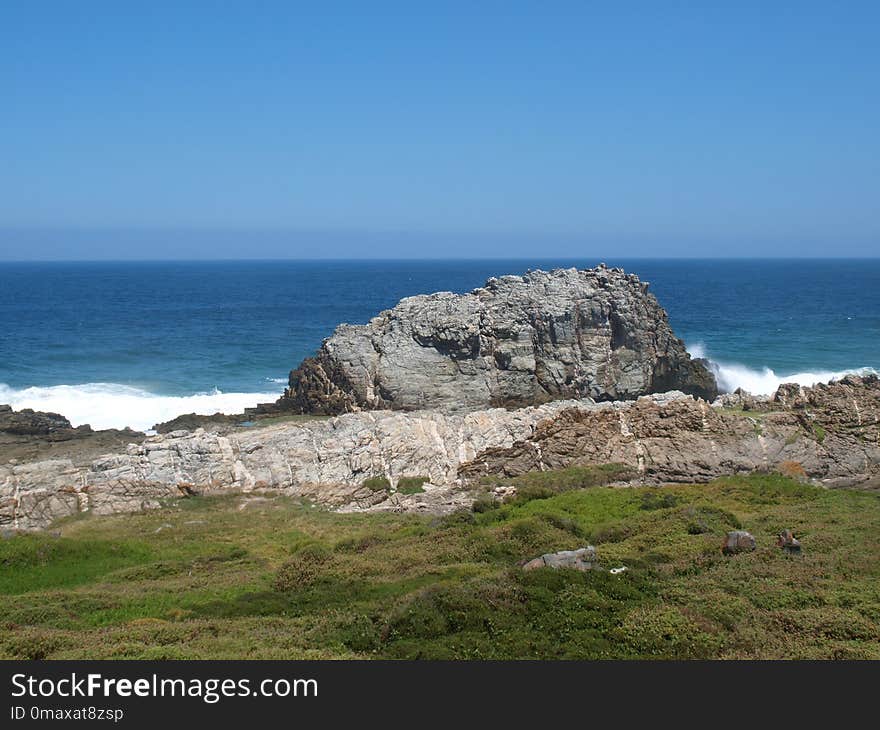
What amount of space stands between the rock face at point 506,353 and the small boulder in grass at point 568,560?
23.6 meters

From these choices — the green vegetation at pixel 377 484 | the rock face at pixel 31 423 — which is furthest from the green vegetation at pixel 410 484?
the rock face at pixel 31 423

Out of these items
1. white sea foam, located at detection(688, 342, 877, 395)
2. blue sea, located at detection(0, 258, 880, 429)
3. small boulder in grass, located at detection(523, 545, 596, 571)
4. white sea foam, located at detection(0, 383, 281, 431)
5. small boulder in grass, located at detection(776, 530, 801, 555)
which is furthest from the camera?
white sea foam, located at detection(688, 342, 877, 395)

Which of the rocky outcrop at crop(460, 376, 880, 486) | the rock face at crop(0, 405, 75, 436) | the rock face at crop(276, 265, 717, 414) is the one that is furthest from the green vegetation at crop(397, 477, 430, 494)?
the rock face at crop(0, 405, 75, 436)

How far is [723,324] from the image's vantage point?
94.5m

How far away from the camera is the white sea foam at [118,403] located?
51.8 m

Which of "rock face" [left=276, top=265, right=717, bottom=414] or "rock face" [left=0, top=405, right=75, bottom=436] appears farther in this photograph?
"rock face" [left=276, top=265, right=717, bottom=414]

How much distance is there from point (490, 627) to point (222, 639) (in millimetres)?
5573

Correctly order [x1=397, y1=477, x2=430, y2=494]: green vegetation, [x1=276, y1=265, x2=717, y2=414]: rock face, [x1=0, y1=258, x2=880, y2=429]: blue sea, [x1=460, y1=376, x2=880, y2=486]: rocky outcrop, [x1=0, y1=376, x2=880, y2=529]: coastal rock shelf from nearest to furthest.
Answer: [x1=0, y1=376, x2=880, y2=529]: coastal rock shelf, [x1=460, y1=376, x2=880, y2=486]: rocky outcrop, [x1=397, y1=477, x2=430, y2=494]: green vegetation, [x1=276, y1=265, x2=717, y2=414]: rock face, [x1=0, y1=258, x2=880, y2=429]: blue sea

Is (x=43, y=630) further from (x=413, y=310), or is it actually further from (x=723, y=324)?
(x=723, y=324)

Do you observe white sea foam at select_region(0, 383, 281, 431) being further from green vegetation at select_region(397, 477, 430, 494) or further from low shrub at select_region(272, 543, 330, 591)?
low shrub at select_region(272, 543, 330, 591)

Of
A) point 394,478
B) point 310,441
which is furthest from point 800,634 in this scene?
point 310,441

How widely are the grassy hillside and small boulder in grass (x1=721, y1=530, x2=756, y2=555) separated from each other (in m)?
0.33

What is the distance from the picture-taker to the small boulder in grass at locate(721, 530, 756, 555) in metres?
21.5

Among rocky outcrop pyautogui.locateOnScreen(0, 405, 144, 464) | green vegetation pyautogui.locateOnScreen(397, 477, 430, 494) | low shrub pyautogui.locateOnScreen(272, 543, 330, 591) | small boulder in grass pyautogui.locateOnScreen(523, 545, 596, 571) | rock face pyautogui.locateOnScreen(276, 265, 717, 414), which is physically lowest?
green vegetation pyautogui.locateOnScreen(397, 477, 430, 494)
